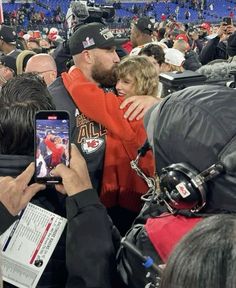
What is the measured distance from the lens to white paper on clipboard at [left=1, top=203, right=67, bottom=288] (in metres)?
1.20

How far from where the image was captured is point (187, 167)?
37.7 inches

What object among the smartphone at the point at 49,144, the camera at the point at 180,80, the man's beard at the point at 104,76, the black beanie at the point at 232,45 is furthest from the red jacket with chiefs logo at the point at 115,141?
the black beanie at the point at 232,45

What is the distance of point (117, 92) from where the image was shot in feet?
7.78

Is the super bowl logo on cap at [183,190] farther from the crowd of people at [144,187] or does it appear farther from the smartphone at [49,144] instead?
the smartphone at [49,144]

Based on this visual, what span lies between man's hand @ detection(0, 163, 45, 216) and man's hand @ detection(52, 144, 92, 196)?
0.21 feet

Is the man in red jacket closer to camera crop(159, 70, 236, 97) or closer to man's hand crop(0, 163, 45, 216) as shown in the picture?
camera crop(159, 70, 236, 97)

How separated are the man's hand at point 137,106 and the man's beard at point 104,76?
0.45m

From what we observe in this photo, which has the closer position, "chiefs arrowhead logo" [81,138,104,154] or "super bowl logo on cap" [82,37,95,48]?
"chiefs arrowhead logo" [81,138,104,154]

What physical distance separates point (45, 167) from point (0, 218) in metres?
0.17

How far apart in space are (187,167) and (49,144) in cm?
44

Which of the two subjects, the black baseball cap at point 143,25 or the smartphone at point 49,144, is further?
the black baseball cap at point 143,25

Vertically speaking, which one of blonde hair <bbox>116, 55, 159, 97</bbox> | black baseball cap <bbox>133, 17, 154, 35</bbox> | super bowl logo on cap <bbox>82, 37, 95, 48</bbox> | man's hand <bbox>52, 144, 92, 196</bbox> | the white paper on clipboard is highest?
super bowl logo on cap <bbox>82, 37, 95, 48</bbox>

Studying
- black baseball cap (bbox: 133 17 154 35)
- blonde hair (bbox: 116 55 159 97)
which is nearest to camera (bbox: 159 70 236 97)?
blonde hair (bbox: 116 55 159 97)

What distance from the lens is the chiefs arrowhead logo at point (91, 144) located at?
6.56 ft
